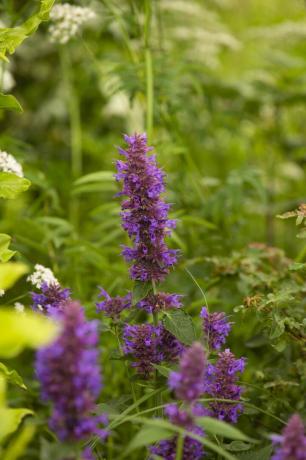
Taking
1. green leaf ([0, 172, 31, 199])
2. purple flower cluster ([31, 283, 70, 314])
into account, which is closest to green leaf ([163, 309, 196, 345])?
purple flower cluster ([31, 283, 70, 314])

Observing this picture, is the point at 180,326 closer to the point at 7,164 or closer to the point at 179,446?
the point at 179,446

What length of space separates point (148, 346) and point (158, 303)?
0.10 metres

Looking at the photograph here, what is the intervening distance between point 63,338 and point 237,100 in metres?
2.67

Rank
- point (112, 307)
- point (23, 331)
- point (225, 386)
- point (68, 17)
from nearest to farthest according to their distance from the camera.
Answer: point (23, 331), point (225, 386), point (112, 307), point (68, 17)

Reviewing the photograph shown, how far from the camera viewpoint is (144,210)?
1.38m

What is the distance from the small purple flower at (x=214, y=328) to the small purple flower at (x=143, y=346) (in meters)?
0.10

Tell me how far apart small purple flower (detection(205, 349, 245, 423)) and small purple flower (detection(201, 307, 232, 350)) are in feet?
0.20

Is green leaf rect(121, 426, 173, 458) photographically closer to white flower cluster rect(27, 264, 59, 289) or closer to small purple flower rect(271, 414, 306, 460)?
A: small purple flower rect(271, 414, 306, 460)

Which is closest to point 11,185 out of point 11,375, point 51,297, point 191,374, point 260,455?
point 51,297

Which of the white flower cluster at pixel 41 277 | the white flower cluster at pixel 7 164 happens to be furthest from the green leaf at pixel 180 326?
the white flower cluster at pixel 7 164

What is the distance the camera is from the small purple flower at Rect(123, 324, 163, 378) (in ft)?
4.53

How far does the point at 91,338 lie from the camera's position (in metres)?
1.02

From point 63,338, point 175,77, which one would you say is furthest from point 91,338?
point 175,77

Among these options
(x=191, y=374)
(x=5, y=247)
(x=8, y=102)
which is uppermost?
(x=8, y=102)
